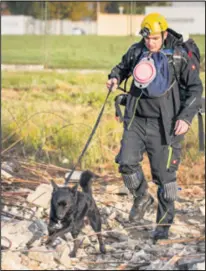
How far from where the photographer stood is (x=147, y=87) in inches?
136

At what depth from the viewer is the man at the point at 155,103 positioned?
11.6 feet

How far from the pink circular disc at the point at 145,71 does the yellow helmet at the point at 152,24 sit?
230mm

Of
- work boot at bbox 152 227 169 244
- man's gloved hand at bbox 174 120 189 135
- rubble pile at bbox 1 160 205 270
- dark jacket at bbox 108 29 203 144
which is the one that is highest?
dark jacket at bbox 108 29 203 144

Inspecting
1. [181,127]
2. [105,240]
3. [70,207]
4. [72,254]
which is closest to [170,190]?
[70,207]

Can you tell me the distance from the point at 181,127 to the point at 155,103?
0.90 ft

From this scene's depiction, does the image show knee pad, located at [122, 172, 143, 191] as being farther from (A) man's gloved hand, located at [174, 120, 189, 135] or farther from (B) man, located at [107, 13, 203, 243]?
(A) man's gloved hand, located at [174, 120, 189, 135]

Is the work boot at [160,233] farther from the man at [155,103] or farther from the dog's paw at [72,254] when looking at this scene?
the man at [155,103]

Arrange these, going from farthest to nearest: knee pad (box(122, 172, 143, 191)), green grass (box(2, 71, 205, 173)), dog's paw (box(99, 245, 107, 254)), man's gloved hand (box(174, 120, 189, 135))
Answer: green grass (box(2, 71, 205, 173))
dog's paw (box(99, 245, 107, 254))
knee pad (box(122, 172, 143, 191))
man's gloved hand (box(174, 120, 189, 135))

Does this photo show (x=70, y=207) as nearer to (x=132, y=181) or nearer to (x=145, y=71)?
(x=132, y=181)

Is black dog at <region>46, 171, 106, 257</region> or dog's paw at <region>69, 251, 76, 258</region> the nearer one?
black dog at <region>46, 171, 106, 257</region>

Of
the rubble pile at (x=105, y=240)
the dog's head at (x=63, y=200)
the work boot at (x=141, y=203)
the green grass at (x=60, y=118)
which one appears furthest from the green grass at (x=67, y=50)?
the dog's head at (x=63, y=200)

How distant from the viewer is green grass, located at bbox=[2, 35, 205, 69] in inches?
481

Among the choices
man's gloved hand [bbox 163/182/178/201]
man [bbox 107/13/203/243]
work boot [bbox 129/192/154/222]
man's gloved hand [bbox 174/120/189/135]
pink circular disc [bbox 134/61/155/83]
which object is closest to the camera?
pink circular disc [bbox 134/61/155/83]

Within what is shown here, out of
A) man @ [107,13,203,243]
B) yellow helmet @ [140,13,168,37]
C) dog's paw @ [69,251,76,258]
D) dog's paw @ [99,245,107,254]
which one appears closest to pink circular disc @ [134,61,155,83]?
man @ [107,13,203,243]
